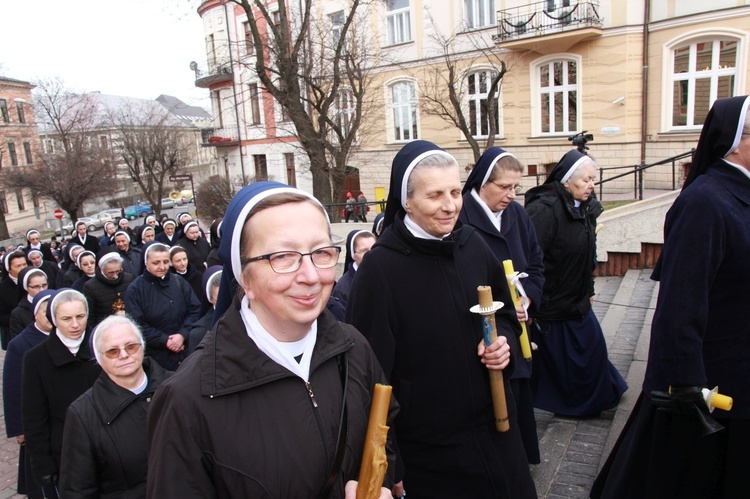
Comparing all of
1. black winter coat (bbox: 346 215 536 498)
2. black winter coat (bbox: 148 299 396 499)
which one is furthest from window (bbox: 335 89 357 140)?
black winter coat (bbox: 148 299 396 499)

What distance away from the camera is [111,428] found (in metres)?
3.08

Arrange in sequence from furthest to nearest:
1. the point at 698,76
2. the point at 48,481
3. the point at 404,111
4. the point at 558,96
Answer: the point at 404,111
the point at 558,96
the point at 698,76
the point at 48,481

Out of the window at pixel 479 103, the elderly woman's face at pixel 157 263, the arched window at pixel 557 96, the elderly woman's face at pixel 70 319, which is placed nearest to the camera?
the elderly woman's face at pixel 70 319

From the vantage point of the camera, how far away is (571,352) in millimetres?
4691

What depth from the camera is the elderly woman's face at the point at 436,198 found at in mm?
2770

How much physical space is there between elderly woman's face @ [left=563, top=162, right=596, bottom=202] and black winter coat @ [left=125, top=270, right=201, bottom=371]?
3928mm

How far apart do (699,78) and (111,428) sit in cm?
2168

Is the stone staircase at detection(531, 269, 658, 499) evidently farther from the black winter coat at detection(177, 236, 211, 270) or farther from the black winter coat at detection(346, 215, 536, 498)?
the black winter coat at detection(177, 236, 211, 270)

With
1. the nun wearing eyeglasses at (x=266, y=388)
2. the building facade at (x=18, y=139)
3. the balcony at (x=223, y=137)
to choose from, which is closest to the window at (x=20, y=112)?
the building facade at (x=18, y=139)

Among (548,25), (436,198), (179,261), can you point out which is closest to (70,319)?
(179,261)

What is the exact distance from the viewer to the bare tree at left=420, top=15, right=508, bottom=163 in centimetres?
2367

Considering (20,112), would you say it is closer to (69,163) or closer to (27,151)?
(27,151)

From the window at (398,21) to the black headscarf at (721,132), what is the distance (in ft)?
81.8

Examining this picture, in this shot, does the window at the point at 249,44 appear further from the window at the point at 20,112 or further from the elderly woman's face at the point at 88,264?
the window at the point at 20,112
